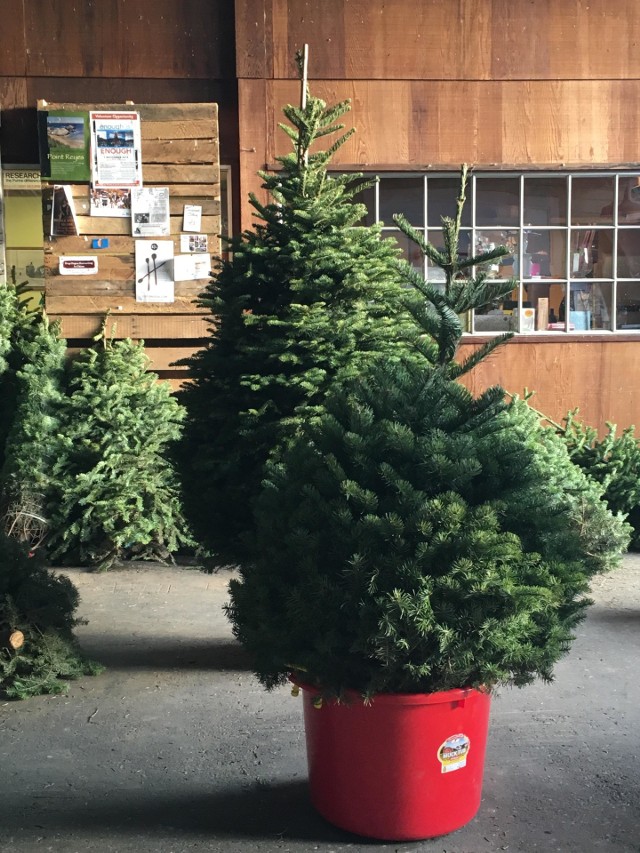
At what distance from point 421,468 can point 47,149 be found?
585 centimetres

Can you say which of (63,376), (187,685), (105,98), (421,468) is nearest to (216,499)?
(187,685)

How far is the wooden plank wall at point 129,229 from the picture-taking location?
7.86m

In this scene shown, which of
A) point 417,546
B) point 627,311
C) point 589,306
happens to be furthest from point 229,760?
point 627,311

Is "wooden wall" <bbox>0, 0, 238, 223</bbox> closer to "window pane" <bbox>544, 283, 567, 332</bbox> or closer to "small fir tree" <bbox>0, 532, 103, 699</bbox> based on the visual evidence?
"window pane" <bbox>544, 283, 567, 332</bbox>

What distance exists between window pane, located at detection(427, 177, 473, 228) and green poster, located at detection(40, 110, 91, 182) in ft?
10.1

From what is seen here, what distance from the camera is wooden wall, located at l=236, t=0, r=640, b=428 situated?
837 cm

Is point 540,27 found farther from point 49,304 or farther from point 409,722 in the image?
point 409,722

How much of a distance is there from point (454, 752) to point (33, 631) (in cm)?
260

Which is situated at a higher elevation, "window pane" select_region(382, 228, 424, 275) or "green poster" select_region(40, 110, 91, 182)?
"green poster" select_region(40, 110, 91, 182)

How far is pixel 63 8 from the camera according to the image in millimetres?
8227

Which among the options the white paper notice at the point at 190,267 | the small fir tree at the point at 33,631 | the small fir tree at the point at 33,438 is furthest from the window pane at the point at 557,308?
the small fir tree at the point at 33,631

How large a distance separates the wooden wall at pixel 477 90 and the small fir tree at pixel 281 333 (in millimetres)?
3675

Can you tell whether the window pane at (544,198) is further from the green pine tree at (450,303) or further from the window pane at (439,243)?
the green pine tree at (450,303)

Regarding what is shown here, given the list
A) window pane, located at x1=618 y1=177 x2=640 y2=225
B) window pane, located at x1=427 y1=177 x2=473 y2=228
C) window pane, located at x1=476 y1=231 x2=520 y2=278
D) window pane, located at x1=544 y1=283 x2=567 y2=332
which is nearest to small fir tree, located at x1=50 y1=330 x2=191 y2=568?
window pane, located at x1=427 y1=177 x2=473 y2=228
